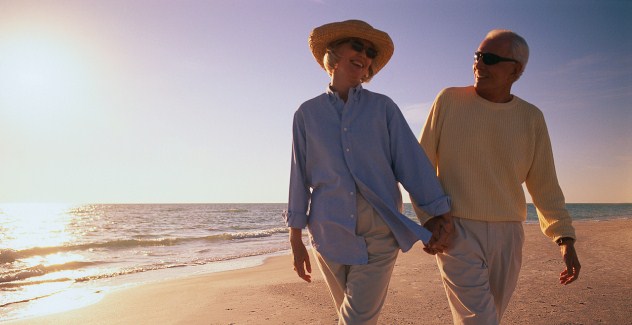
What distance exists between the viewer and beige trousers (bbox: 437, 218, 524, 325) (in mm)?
2482

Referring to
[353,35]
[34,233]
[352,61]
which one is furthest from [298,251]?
[34,233]

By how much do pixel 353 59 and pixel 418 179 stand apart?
0.68 meters

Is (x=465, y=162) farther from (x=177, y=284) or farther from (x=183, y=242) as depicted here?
(x=183, y=242)

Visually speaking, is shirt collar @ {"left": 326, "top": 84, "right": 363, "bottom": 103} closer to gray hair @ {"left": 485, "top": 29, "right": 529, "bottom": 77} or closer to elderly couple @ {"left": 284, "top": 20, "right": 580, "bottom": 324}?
elderly couple @ {"left": 284, "top": 20, "right": 580, "bottom": 324}

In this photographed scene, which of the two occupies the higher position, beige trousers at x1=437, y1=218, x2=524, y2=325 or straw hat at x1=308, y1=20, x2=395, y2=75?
straw hat at x1=308, y1=20, x2=395, y2=75

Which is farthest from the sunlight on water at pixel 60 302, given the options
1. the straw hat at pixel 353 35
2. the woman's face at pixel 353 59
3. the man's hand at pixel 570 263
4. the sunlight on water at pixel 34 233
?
the sunlight on water at pixel 34 233

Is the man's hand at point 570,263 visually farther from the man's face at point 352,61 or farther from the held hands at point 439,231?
the man's face at point 352,61

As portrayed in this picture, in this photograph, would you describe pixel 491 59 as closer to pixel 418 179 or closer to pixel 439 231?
pixel 418 179

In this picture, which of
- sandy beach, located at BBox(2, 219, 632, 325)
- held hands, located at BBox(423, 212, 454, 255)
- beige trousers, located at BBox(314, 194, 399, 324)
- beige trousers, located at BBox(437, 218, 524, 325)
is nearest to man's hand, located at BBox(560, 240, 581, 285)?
beige trousers, located at BBox(437, 218, 524, 325)

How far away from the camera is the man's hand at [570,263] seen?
273 centimetres

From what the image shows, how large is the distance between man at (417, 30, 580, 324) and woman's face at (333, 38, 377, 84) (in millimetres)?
512

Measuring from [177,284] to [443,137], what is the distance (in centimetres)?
602

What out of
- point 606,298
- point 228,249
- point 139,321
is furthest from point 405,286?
point 228,249

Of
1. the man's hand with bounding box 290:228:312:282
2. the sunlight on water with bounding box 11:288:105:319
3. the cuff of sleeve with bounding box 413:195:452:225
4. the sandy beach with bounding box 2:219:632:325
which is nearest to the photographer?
the cuff of sleeve with bounding box 413:195:452:225
